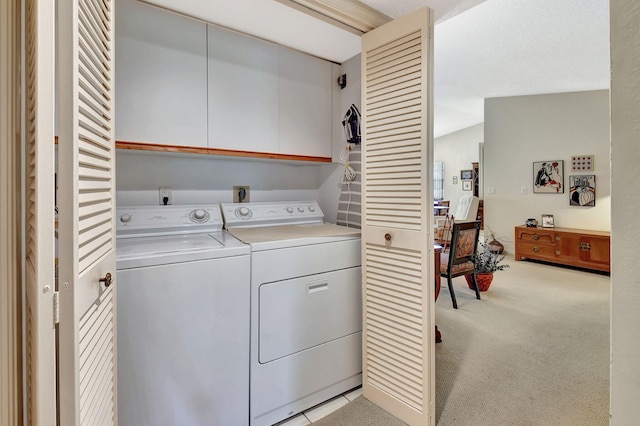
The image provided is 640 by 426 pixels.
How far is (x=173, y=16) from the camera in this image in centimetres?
164

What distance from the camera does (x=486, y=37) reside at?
2920 mm

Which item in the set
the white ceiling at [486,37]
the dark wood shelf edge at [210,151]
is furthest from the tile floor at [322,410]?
the white ceiling at [486,37]

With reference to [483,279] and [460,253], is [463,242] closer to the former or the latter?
[460,253]

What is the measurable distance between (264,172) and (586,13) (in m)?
2.76

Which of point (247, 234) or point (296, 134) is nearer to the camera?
point (247, 234)

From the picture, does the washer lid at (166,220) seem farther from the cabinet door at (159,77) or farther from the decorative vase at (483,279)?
the decorative vase at (483,279)

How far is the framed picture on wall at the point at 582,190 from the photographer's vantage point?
4514 mm

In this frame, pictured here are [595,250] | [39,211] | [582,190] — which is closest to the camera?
[39,211]

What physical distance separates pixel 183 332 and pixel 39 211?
843 millimetres

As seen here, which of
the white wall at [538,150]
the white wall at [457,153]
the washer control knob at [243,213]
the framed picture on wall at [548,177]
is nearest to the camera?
the washer control knob at [243,213]

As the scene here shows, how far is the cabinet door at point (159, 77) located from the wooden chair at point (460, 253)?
2.32 m

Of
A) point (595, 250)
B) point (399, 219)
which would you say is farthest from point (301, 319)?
point (595, 250)

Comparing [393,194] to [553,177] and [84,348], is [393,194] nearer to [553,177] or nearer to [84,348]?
[84,348]

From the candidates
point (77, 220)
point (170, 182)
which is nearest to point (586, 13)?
point (170, 182)
